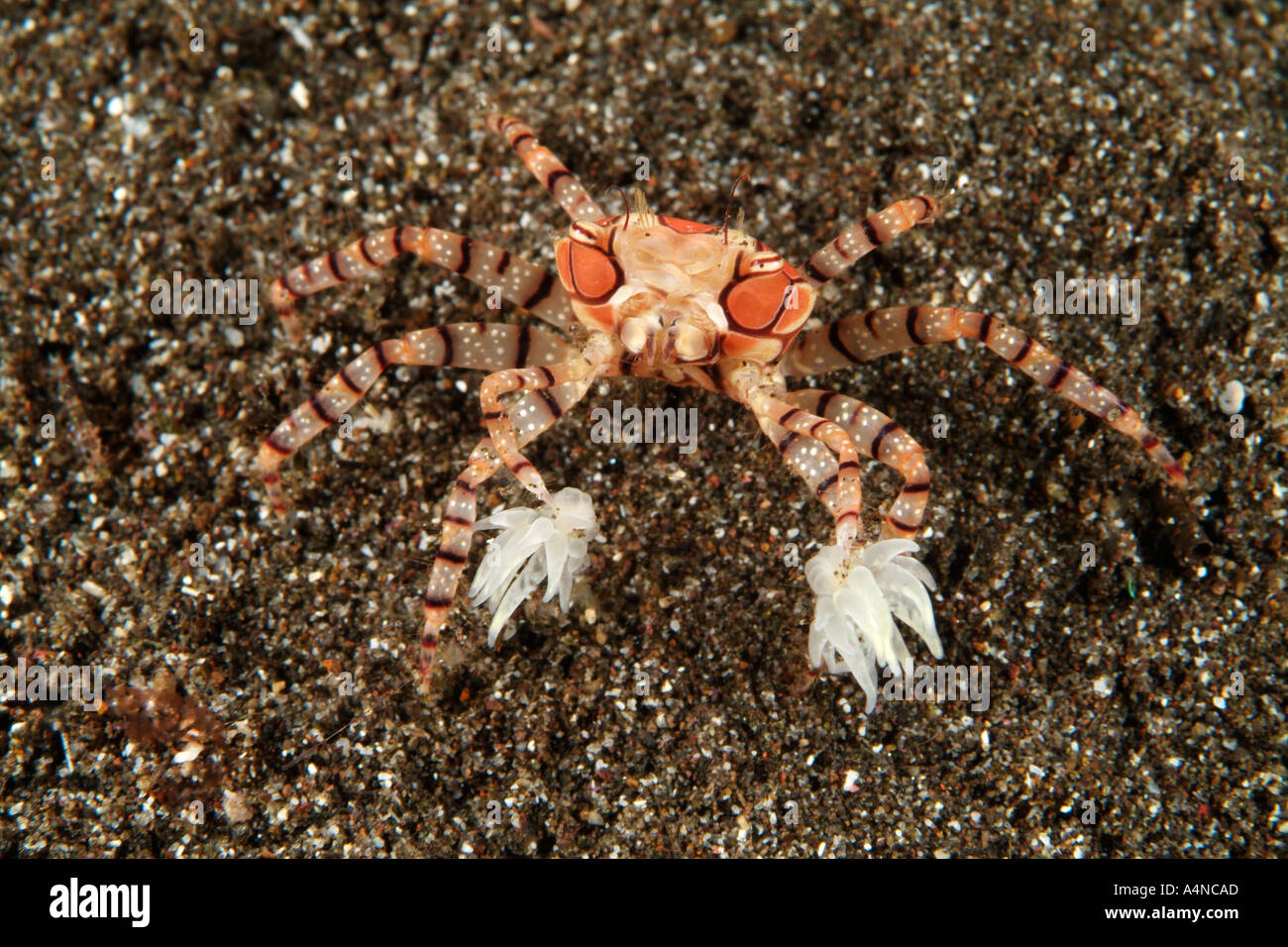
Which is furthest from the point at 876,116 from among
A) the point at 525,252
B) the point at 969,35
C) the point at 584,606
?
the point at 584,606

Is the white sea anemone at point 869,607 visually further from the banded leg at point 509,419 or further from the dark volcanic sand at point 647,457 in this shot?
the banded leg at point 509,419

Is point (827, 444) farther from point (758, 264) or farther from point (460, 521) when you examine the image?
point (460, 521)

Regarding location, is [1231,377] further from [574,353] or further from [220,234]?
[220,234]

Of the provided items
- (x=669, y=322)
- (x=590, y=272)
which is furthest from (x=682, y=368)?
(x=590, y=272)

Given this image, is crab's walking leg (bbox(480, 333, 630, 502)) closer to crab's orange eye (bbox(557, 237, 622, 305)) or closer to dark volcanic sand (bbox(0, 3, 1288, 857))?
crab's orange eye (bbox(557, 237, 622, 305))

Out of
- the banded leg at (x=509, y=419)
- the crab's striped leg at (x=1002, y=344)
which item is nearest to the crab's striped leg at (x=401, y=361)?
the banded leg at (x=509, y=419)

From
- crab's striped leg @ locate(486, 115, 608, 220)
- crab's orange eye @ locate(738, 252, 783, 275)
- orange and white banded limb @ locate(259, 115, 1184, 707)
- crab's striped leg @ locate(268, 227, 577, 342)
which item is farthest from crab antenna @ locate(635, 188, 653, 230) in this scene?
crab's striped leg @ locate(268, 227, 577, 342)
